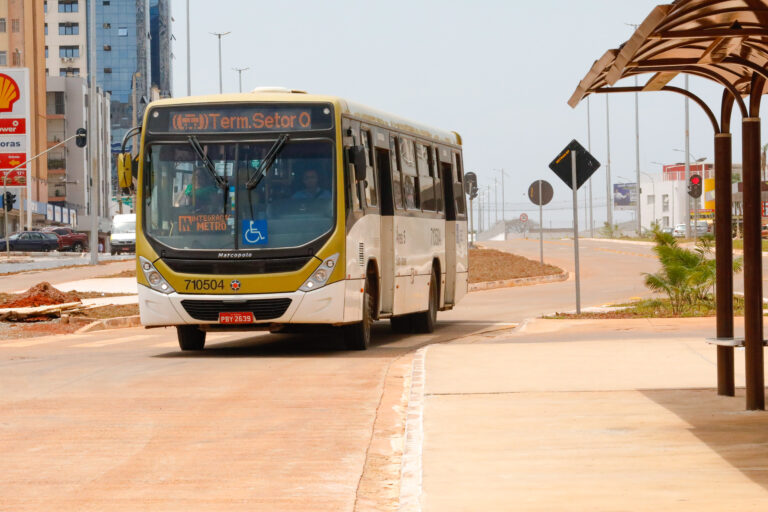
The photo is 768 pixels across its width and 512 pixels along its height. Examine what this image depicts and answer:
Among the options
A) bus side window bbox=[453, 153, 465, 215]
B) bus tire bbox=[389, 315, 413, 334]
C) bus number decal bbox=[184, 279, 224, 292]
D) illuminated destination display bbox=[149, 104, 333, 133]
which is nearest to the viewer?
bus number decal bbox=[184, 279, 224, 292]

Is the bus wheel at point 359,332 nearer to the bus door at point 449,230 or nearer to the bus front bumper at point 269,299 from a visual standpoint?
the bus front bumper at point 269,299

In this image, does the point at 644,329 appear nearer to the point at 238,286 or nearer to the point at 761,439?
the point at 238,286

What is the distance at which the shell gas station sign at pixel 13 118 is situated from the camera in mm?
77750

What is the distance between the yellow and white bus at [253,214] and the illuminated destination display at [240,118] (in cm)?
1

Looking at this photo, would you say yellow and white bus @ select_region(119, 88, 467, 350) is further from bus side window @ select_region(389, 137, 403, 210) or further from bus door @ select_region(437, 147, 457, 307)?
bus door @ select_region(437, 147, 457, 307)

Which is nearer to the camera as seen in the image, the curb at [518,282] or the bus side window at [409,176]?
the bus side window at [409,176]

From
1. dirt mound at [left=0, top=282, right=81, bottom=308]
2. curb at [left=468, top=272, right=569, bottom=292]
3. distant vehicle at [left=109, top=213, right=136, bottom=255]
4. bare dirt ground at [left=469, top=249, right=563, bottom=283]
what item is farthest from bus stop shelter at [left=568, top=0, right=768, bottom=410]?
distant vehicle at [left=109, top=213, right=136, bottom=255]

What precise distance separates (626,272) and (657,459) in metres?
39.1

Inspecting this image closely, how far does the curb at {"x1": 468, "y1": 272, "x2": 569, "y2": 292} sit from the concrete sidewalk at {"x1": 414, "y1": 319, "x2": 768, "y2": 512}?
78.6 feet

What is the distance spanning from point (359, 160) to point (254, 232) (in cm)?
161

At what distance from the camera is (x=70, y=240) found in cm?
8931

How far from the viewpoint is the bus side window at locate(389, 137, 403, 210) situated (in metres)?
20.1

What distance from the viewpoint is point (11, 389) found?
1361cm

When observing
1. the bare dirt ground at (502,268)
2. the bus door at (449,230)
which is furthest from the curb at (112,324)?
the bare dirt ground at (502,268)
